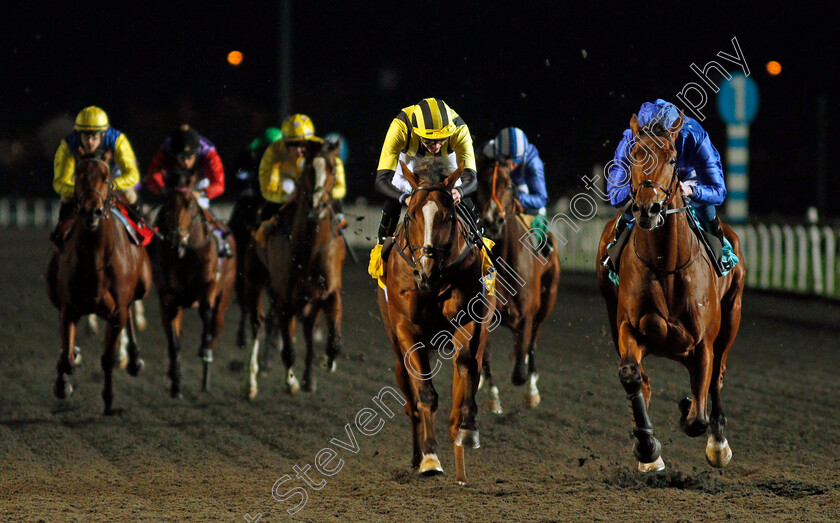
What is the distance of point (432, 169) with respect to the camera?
21.0 ft

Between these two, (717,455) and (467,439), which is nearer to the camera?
(467,439)

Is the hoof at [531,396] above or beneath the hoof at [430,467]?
beneath

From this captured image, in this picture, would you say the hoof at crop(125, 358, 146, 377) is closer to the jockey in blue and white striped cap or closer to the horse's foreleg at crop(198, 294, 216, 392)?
the horse's foreleg at crop(198, 294, 216, 392)

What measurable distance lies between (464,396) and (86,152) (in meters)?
4.56

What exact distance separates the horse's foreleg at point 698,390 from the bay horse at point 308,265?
407 centimetres

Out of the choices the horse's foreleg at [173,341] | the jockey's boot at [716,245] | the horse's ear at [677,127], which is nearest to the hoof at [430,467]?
the jockey's boot at [716,245]

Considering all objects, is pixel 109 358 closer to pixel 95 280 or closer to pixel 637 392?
pixel 95 280

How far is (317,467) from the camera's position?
682 cm

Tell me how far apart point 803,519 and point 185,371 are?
278 inches

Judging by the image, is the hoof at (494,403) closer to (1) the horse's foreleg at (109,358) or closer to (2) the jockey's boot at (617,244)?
(2) the jockey's boot at (617,244)

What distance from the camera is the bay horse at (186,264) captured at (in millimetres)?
9797

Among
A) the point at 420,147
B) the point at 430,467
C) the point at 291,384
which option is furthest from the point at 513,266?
the point at 430,467

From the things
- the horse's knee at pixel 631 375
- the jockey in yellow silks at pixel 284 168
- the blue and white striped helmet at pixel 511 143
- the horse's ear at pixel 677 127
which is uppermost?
the horse's ear at pixel 677 127

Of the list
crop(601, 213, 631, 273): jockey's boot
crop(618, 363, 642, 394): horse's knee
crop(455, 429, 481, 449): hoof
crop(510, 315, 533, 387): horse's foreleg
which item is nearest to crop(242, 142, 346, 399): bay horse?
crop(510, 315, 533, 387): horse's foreleg
